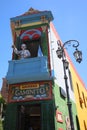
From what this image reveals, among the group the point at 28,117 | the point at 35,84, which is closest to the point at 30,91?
the point at 35,84

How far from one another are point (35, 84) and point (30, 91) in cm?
47

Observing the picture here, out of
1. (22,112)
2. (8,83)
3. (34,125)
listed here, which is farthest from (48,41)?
(34,125)

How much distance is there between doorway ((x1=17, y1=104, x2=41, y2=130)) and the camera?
1043 centimetres

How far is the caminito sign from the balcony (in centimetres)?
31

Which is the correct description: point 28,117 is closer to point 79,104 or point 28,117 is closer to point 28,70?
point 28,70

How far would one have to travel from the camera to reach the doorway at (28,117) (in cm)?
1043

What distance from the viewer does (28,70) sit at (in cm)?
1093

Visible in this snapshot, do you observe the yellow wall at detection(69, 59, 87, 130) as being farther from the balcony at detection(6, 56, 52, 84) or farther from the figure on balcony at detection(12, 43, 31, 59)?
the balcony at detection(6, 56, 52, 84)

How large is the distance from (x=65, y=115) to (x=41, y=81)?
Result: 296cm

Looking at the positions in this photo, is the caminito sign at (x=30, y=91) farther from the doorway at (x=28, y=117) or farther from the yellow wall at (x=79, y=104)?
the yellow wall at (x=79, y=104)

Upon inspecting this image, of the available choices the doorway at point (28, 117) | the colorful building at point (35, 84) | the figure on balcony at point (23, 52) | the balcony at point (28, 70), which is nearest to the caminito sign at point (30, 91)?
the colorful building at point (35, 84)

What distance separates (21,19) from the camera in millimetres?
13336

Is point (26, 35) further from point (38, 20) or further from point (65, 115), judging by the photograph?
point (65, 115)

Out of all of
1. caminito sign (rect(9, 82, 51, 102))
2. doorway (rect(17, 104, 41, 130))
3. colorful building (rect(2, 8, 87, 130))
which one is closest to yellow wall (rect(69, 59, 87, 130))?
doorway (rect(17, 104, 41, 130))
